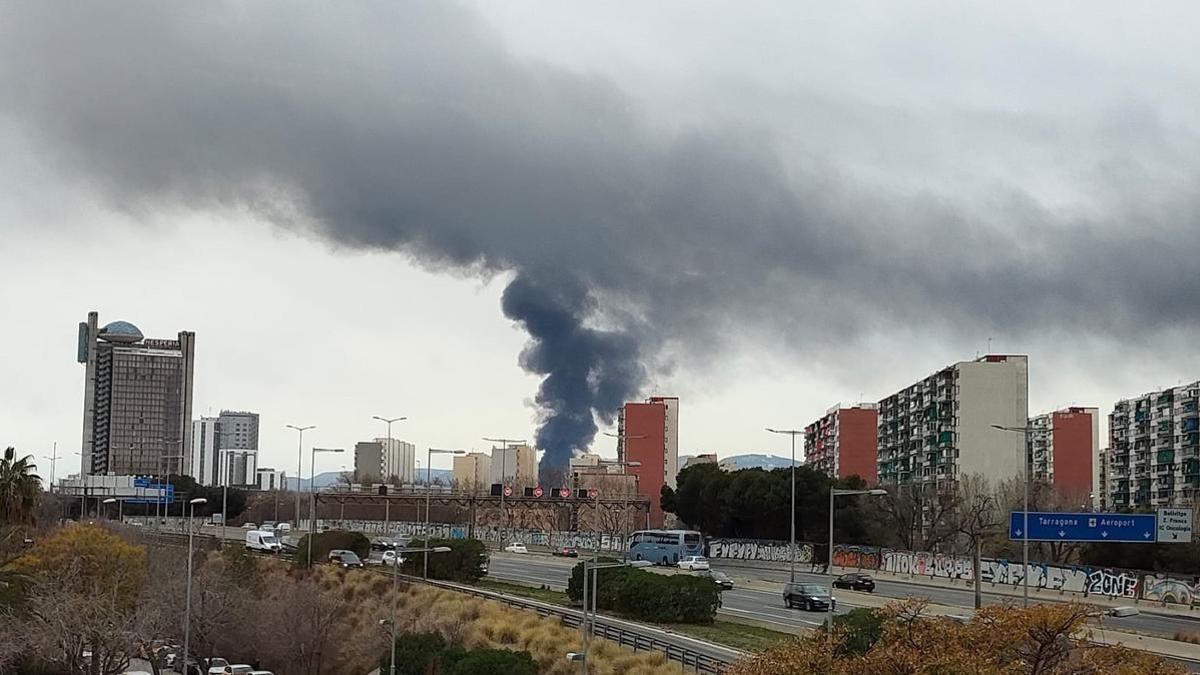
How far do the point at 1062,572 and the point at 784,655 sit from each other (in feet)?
189

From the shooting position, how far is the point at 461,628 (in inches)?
2584

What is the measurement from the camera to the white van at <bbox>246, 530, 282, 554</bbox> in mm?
112562

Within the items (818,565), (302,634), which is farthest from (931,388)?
(302,634)

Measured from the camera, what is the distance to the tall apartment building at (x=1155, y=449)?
147 m

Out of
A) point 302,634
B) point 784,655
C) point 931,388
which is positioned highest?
point 931,388

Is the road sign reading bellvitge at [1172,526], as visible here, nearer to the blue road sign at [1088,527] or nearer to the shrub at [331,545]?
the blue road sign at [1088,527]

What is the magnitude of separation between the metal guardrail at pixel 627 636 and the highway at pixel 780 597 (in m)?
7.97

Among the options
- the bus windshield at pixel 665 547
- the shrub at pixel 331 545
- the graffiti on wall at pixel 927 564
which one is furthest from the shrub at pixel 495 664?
the shrub at pixel 331 545

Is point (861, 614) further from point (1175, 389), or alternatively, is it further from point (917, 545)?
point (1175, 389)

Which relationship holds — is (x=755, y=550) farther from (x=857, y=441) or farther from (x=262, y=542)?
(x=857, y=441)

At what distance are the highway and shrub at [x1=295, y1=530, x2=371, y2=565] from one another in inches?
412

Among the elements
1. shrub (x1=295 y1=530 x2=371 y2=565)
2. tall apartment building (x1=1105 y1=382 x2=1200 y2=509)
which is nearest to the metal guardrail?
shrub (x1=295 y1=530 x2=371 y2=565)

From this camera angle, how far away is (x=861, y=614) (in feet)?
171

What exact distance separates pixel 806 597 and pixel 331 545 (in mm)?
47312
